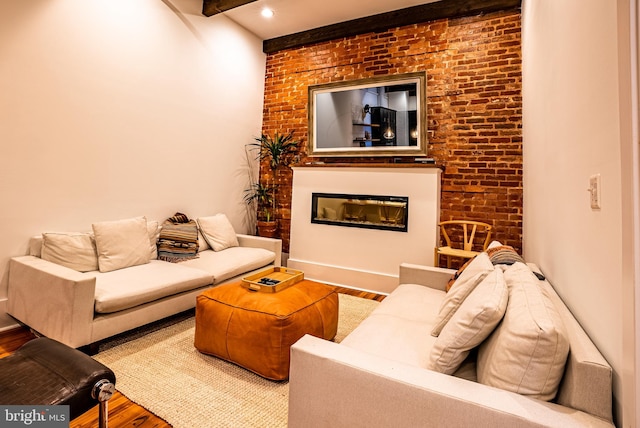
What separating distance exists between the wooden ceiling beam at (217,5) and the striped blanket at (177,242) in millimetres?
2620

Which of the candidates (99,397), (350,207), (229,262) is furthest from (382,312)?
(350,207)

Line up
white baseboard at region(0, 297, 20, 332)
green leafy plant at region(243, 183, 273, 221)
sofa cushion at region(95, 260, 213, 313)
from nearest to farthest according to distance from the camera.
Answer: sofa cushion at region(95, 260, 213, 313) → white baseboard at region(0, 297, 20, 332) → green leafy plant at region(243, 183, 273, 221)

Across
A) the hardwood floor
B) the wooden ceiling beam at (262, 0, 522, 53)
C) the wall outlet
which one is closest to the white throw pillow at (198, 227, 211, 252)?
the hardwood floor

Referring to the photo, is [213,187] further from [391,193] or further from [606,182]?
[606,182]

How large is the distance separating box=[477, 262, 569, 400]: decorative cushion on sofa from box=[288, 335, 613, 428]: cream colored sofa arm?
46 mm

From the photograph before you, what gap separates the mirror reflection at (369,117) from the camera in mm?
3996

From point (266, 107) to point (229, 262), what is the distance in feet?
9.36

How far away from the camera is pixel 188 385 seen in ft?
6.38

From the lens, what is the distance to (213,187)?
14.6ft

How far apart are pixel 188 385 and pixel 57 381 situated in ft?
2.77

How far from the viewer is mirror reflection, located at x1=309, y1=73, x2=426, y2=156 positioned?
4.00 meters

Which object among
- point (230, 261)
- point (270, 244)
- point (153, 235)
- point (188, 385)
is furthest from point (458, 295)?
point (153, 235)

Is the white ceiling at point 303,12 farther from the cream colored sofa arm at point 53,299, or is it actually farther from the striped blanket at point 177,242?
the cream colored sofa arm at point 53,299

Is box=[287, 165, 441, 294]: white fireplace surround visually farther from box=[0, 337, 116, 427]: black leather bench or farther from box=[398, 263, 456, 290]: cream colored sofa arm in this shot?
box=[0, 337, 116, 427]: black leather bench
